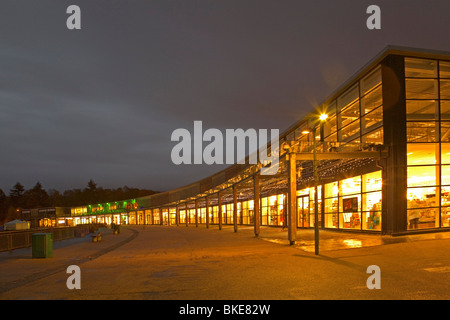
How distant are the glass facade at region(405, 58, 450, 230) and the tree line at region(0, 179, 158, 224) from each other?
147301mm

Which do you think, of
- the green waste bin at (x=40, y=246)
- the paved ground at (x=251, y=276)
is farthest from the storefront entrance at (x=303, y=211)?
the green waste bin at (x=40, y=246)

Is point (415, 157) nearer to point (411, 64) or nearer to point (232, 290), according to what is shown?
point (411, 64)

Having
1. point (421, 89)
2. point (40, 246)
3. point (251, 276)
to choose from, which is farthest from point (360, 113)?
point (40, 246)

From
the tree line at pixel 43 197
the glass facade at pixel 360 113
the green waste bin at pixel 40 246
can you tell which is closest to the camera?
the green waste bin at pixel 40 246

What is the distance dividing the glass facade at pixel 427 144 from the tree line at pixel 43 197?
483ft

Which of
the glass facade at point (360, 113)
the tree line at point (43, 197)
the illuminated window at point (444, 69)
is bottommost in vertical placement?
the tree line at point (43, 197)

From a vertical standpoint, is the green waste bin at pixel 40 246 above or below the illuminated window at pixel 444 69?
below

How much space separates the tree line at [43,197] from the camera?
154 m

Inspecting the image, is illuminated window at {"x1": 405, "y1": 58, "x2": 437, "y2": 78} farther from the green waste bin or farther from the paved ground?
the green waste bin

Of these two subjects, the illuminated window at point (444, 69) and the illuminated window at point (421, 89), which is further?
the illuminated window at point (444, 69)

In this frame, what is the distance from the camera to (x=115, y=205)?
106 meters

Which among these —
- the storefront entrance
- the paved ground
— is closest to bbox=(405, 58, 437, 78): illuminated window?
the paved ground

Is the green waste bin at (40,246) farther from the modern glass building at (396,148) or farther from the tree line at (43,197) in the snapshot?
the tree line at (43,197)
